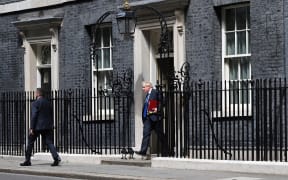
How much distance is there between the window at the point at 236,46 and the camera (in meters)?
18.0

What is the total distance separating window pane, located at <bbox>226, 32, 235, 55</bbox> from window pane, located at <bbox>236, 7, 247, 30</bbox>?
0.89ft

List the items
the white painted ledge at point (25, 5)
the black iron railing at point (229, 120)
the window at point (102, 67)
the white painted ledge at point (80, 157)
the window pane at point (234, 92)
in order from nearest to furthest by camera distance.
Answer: the black iron railing at point (229, 120), the window pane at point (234, 92), the white painted ledge at point (80, 157), the window at point (102, 67), the white painted ledge at point (25, 5)

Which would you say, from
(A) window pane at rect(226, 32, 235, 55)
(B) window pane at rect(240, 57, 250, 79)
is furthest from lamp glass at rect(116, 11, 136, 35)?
(B) window pane at rect(240, 57, 250, 79)

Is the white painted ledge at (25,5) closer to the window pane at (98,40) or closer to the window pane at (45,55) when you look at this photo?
the window pane at (45,55)

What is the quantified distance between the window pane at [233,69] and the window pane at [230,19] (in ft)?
2.49

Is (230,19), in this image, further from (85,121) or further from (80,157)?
(85,121)

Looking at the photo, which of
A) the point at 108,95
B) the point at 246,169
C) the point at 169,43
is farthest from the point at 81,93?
the point at 246,169

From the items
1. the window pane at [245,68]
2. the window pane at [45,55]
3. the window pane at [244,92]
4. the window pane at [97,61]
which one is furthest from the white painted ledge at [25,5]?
the window pane at [244,92]

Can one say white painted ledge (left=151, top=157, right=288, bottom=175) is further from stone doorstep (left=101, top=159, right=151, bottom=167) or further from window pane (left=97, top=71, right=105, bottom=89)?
window pane (left=97, top=71, right=105, bottom=89)

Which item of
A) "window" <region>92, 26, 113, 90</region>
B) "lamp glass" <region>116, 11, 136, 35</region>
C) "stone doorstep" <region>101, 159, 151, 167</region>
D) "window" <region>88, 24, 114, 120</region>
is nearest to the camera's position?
"stone doorstep" <region>101, 159, 151, 167</region>

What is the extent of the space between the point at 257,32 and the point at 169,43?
3.09 meters

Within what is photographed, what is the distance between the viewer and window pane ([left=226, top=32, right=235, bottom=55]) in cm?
1834

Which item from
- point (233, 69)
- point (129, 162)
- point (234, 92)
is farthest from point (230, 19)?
point (129, 162)

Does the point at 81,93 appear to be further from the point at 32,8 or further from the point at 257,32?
the point at 257,32
